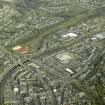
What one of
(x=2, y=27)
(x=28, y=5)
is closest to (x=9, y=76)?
(x=2, y=27)

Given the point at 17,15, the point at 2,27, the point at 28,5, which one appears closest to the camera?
the point at 2,27

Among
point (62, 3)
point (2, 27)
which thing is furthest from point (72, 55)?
point (62, 3)

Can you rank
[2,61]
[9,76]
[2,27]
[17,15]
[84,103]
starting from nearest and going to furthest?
[84,103]
[9,76]
[2,61]
[2,27]
[17,15]

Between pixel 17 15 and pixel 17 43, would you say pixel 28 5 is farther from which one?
pixel 17 43

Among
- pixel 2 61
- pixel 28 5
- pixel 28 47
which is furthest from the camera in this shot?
pixel 28 5

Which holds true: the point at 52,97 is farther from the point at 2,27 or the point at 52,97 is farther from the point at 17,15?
the point at 17,15

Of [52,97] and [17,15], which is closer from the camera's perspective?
[52,97]
